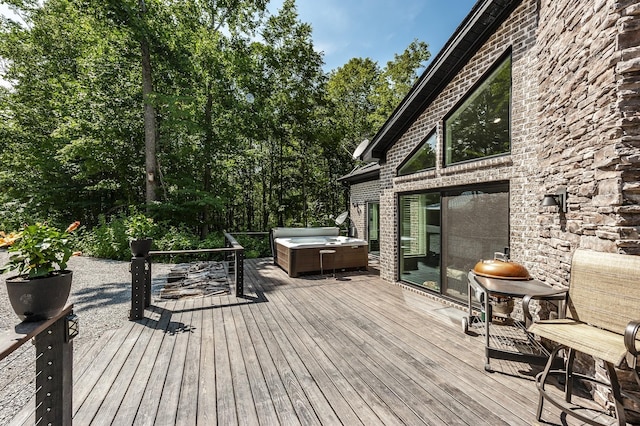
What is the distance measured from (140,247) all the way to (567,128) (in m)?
5.33

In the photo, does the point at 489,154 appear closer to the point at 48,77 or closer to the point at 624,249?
the point at 624,249

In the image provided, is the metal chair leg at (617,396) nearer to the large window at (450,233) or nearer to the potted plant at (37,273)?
the large window at (450,233)

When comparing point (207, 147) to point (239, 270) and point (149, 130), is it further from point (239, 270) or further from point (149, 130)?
point (239, 270)

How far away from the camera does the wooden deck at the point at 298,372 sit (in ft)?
6.84

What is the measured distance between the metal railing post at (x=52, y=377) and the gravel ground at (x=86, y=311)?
434mm

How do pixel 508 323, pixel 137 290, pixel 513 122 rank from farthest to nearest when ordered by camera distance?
pixel 137 290, pixel 513 122, pixel 508 323

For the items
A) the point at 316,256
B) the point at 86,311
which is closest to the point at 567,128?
the point at 316,256

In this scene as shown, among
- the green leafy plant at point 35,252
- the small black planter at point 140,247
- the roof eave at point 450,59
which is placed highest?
the roof eave at point 450,59

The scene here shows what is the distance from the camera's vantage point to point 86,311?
4.24 m

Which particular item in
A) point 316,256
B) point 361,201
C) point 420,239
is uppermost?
point 361,201

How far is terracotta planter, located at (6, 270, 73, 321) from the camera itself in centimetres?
146

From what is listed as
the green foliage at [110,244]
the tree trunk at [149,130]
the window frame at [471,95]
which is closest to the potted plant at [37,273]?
the window frame at [471,95]

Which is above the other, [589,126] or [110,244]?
[589,126]

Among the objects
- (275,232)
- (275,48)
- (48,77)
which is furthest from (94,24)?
(275,232)
